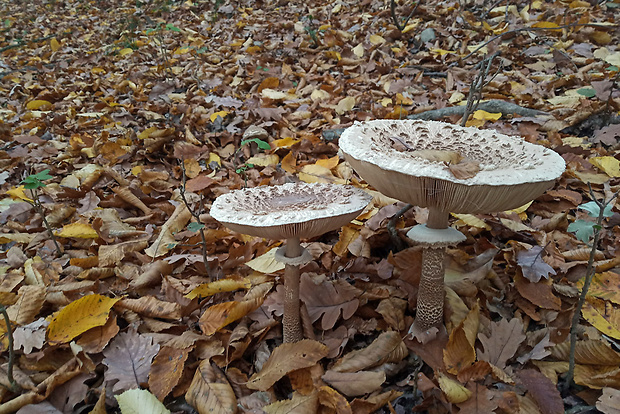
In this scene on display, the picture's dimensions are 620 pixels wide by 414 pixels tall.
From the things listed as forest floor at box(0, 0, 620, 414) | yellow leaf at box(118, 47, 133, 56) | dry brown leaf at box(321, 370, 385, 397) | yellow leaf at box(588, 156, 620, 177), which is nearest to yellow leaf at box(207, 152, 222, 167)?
forest floor at box(0, 0, 620, 414)

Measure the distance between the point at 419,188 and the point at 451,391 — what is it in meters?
1.00

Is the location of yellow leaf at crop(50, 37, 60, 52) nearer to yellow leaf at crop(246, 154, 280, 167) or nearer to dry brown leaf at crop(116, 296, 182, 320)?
yellow leaf at crop(246, 154, 280, 167)

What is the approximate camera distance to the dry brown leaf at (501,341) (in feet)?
6.81

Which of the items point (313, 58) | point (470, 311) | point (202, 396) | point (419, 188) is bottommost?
point (202, 396)

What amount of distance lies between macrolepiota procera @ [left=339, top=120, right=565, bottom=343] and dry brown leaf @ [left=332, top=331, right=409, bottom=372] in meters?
0.14

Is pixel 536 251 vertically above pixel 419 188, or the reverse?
pixel 419 188

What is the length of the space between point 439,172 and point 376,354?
1169 mm

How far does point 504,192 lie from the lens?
5.47 feet

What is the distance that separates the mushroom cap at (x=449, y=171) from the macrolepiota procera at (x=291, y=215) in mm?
232

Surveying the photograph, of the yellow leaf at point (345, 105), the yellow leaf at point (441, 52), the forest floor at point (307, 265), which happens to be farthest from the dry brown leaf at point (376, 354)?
the yellow leaf at point (441, 52)

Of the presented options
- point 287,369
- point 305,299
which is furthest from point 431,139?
point 287,369

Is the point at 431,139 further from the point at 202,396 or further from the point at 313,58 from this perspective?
the point at 313,58

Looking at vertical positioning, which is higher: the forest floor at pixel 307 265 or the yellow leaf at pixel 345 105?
the yellow leaf at pixel 345 105

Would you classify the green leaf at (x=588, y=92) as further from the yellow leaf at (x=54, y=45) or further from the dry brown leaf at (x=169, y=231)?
the yellow leaf at (x=54, y=45)
